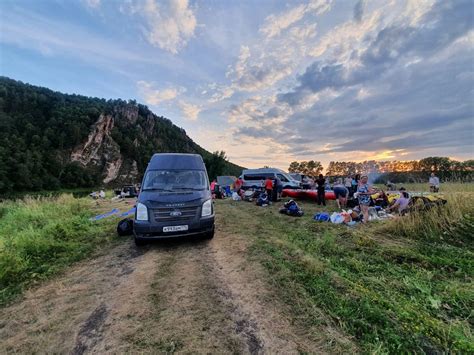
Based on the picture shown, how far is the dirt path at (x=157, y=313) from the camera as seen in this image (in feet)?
7.41

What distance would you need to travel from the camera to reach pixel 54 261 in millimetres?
4684

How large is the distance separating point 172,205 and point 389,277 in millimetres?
4428

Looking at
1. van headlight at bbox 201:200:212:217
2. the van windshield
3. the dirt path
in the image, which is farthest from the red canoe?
the dirt path

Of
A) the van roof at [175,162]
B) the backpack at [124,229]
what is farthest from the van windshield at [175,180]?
the backpack at [124,229]

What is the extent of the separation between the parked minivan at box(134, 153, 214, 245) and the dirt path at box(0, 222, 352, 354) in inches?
34.4

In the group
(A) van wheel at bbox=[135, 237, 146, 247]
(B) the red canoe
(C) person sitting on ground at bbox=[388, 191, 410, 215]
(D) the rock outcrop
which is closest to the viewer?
(A) van wheel at bbox=[135, 237, 146, 247]

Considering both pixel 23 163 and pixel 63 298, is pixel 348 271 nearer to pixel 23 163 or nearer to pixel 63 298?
pixel 63 298

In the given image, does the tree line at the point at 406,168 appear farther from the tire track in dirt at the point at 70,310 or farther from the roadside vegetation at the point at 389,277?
the tire track in dirt at the point at 70,310

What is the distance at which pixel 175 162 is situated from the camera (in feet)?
22.1

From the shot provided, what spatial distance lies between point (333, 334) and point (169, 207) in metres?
4.02

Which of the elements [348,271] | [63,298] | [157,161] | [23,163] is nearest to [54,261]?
[63,298]

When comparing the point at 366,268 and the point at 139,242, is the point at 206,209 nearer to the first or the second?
the point at 139,242

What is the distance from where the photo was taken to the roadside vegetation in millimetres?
2262

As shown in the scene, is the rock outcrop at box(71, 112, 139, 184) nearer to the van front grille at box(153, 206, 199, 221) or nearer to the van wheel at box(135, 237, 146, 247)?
the van wheel at box(135, 237, 146, 247)
